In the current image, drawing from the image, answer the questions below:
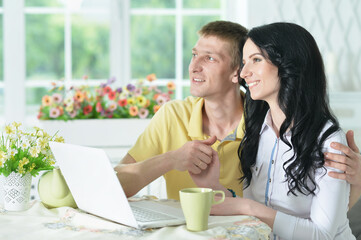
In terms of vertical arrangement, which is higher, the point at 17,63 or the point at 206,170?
the point at 17,63

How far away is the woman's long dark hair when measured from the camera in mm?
1566

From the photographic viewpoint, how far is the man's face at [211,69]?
2094 mm

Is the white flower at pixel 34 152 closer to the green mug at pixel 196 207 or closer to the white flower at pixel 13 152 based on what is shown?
the white flower at pixel 13 152

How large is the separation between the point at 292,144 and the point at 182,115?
0.64 m

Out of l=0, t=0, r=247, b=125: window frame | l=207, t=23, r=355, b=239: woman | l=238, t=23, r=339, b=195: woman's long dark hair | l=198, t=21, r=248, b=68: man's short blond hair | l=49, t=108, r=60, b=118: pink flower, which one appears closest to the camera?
l=207, t=23, r=355, b=239: woman

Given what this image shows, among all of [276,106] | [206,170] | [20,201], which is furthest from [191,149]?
[20,201]

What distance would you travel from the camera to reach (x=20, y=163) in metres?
1.48

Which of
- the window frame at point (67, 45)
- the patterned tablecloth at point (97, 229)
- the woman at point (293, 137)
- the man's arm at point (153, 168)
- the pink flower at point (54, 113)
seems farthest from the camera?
the window frame at point (67, 45)

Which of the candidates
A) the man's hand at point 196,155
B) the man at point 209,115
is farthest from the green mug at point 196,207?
the man at point 209,115

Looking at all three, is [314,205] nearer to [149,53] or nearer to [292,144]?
[292,144]

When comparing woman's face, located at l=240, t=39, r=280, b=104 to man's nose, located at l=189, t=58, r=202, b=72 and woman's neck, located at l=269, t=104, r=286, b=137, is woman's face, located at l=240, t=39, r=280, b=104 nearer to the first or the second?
woman's neck, located at l=269, t=104, r=286, b=137

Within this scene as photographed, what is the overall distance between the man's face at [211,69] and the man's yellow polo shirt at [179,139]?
9 cm

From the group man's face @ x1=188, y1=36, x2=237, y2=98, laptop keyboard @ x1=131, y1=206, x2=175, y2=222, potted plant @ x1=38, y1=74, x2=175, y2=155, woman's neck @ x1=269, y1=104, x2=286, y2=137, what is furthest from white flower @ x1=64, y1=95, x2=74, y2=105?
laptop keyboard @ x1=131, y1=206, x2=175, y2=222

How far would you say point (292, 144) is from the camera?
5.32ft
